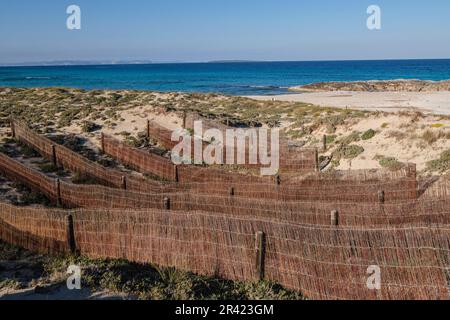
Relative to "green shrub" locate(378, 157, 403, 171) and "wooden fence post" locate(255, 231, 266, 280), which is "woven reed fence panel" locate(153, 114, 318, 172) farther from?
"wooden fence post" locate(255, 231, 266, 280)

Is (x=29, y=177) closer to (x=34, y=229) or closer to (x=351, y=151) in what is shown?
(x=34, y=229)

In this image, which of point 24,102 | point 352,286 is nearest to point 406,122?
point 352,286

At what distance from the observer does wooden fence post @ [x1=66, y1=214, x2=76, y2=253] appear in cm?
871

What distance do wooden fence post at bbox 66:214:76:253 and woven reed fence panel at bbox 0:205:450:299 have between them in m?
0.08

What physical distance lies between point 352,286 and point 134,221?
417 centimetres

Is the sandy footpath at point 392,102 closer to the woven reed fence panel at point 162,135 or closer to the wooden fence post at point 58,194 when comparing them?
the woven reed fence panel at point 162,135
